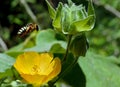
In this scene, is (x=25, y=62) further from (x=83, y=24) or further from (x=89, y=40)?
(x=89, y=40)

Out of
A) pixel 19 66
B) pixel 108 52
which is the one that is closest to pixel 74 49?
pixel 19 66

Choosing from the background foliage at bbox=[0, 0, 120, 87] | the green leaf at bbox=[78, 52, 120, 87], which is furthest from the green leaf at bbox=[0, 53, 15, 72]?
the green leaf at bbox=[78, 52, 120, 87]

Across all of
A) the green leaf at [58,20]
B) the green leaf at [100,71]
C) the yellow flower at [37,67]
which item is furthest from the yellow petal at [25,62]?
the green leaf at [100,71]

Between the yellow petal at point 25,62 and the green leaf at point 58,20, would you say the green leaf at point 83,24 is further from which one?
the yellow petal at point 25,62

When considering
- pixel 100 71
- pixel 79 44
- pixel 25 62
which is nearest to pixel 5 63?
pixel 25 62

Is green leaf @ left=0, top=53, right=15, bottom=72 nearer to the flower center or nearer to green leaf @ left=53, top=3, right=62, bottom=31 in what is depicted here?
the flower center

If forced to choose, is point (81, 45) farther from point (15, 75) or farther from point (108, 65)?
point (108, 65)
